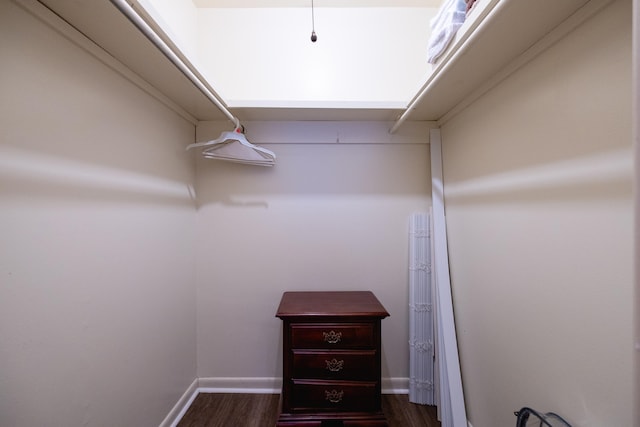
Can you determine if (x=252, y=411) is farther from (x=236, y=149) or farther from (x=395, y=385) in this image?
(x=236, y=149)

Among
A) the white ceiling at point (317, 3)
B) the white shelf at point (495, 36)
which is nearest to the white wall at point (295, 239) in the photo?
the white shelf at point (495, 36)

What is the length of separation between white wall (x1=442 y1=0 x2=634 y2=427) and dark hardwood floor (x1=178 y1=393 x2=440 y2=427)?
1.20 ft

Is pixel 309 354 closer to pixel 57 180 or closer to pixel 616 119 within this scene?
pixel 57 180

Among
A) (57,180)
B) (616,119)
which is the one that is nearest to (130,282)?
(57,180)

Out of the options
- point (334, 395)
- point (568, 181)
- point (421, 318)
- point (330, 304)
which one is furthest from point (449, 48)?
point (334, 395)

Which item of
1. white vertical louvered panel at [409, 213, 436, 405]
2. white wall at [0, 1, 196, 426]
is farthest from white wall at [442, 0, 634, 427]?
white wall at [0, 1, 196, 426]

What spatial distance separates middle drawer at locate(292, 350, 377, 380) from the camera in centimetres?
134

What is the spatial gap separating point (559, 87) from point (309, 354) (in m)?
1.66

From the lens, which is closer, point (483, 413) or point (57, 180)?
point (57, 180)

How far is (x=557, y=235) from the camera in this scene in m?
0.86

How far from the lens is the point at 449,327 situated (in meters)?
1.47

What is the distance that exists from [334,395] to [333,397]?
1 cm

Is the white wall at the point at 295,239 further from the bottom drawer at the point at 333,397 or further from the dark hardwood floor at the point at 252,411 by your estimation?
the bottom drawer at the point at 333,397

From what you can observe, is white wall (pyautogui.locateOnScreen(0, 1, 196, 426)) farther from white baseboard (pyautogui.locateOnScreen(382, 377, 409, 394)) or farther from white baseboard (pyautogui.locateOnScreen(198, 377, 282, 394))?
white baseboard (pyautogui.locateOnScreen(382, 377, 409, 394))
